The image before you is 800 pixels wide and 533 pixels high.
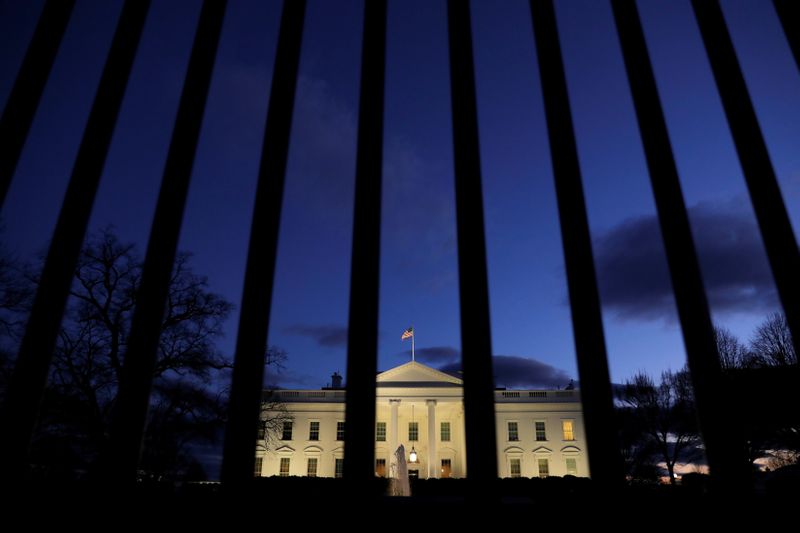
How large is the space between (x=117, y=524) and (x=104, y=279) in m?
14.8

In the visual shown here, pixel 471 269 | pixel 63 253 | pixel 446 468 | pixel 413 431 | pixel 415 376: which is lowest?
pixel 446 468

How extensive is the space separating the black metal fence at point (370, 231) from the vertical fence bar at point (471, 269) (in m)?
0.02

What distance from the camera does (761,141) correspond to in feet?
20.6

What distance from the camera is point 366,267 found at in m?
5.61

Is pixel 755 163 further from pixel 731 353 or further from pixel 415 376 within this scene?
pixel 415 376

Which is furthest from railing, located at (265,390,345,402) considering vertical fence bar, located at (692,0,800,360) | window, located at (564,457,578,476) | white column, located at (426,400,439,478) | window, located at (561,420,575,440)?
vertical fence bar, located at (692,0,800,360)

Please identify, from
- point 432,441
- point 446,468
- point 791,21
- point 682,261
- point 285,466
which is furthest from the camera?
point 446,468

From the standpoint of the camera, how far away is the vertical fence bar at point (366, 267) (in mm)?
4969

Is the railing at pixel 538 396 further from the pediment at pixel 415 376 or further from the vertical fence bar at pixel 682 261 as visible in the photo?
the vertical fence bar at pixel 682 261

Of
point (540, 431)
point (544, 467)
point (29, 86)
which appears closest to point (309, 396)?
point (540, 431)

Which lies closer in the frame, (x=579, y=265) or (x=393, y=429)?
(x=579, y=265)

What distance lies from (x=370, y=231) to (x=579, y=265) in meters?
2.42

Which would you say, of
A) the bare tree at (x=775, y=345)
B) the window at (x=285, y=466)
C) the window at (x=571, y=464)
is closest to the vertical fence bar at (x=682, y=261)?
the bare tree at (x=775, y=345)

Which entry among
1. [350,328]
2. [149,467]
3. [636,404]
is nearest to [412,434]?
[636,404]
